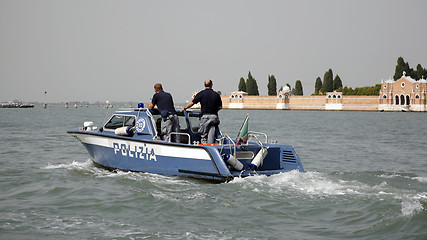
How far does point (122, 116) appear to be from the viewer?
12.6 meters

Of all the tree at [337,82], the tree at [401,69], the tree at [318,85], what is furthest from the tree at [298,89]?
the tree at [401,69]

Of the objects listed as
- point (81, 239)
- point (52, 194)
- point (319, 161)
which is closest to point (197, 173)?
point (52, 194)

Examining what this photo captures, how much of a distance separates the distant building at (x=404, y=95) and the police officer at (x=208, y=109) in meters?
102

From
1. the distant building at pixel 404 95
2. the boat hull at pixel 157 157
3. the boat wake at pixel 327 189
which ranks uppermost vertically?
the distant building at pixel 404 95

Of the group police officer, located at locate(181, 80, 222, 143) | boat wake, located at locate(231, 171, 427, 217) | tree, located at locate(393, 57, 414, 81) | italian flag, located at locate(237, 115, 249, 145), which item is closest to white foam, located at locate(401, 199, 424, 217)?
boat wake, located at locate(231, 171, 427, 217)

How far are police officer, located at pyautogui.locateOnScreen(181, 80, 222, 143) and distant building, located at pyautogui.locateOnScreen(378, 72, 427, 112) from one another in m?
102

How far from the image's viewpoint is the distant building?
344 ft

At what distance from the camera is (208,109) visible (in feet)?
36.3

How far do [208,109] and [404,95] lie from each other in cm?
10502

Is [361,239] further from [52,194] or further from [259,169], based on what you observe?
[52,194]

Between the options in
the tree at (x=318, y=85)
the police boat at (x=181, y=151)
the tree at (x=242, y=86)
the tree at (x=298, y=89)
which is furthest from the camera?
the tree at (x=242, y=86)

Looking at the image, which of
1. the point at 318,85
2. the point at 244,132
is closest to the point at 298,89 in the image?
the point at 318,85

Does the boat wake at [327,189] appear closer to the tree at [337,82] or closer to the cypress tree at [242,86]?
the tree at [337,82]

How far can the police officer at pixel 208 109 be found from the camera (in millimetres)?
10945
